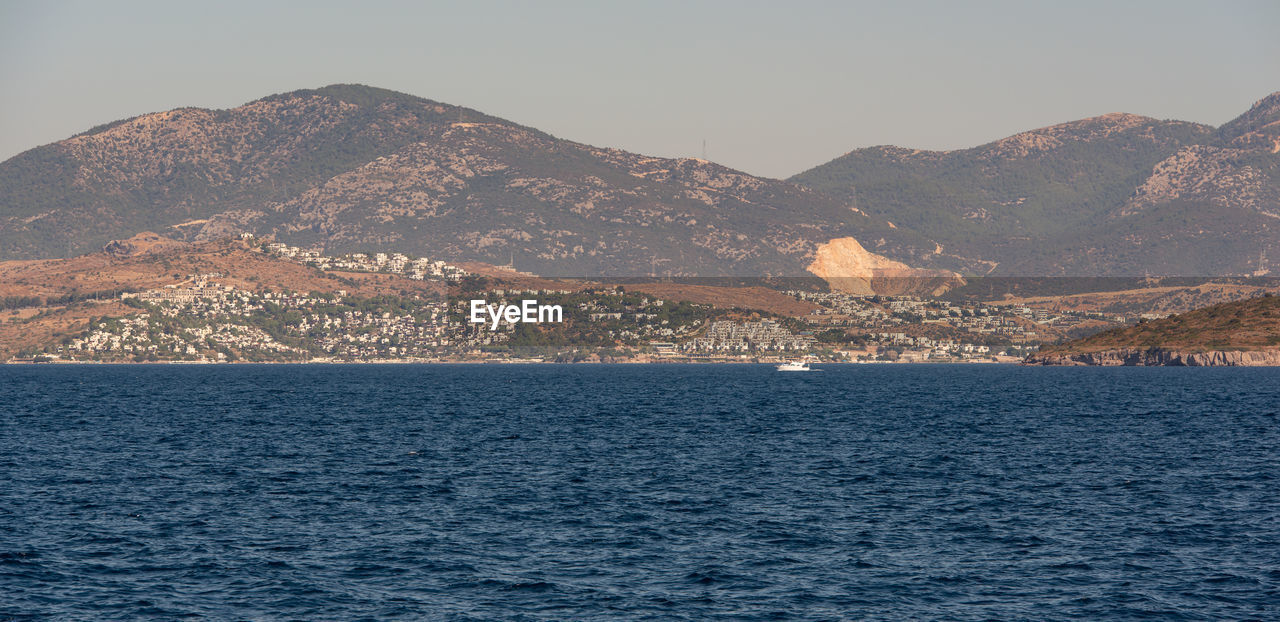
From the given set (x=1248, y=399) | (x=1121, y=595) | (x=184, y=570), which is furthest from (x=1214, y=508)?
(x=1248, y=399)

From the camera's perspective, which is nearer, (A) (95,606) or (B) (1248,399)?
(A) (95,606)

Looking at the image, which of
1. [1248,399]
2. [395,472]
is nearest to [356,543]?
[395,472]

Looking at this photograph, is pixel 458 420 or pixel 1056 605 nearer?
pixel 1056 605

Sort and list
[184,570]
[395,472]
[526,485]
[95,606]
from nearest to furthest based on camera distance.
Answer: [95,606] → [184,570] → [526,485] → [395,472]

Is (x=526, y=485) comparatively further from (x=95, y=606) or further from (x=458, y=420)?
(x=458, y=420)

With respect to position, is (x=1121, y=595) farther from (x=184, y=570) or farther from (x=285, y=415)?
(x=285, y=415)

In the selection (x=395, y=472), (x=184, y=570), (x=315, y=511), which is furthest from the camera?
(x=395, y=472)
